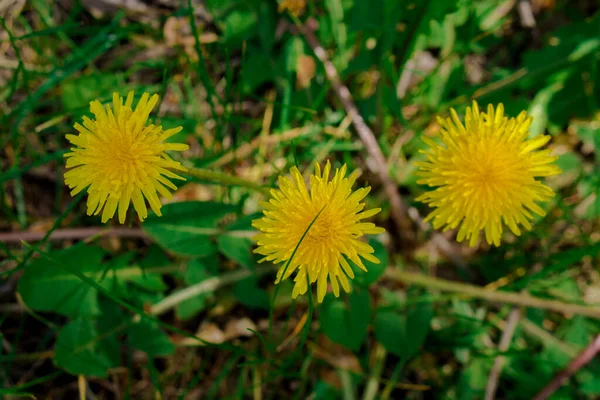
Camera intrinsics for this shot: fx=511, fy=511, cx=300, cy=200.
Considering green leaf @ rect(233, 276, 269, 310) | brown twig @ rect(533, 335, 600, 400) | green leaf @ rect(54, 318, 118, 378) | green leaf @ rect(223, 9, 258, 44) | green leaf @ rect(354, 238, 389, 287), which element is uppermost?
green leaf @ rect(223, 9, 258, 44)

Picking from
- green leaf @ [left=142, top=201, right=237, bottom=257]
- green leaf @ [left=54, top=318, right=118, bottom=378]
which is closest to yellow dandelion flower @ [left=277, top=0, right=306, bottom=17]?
green leaf @ [left=142, top=201, right=237, bottom=257]

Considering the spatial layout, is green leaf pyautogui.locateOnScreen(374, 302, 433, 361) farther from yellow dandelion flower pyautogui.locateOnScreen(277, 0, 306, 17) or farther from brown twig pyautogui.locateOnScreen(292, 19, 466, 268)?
yellow dandelion flower pyautogui.locateOnScreen(277, 0, 306, 17)

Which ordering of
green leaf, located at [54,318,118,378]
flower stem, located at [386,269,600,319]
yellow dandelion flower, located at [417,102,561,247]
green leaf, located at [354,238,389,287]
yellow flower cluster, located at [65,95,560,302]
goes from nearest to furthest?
yellow flower cluster, located at [65,95,560,302] → yellow dandelion flower, located at [417,102,561,247] → green leaf, located at [354,238,389,287] → green leaf, located at [54,318,118,378] → flower stem, located at [386,269,600,319]

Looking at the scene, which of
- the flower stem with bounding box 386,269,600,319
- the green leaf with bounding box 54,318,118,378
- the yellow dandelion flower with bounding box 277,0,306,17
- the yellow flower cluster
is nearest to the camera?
the yellow flower cluster

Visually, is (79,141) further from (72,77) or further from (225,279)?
(72,77)

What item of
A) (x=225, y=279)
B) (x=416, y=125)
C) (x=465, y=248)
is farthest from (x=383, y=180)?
(x=225, y=279)
